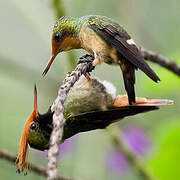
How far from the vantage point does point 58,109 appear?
1451 mm

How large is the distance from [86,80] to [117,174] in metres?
1.87

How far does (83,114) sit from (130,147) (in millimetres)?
1650

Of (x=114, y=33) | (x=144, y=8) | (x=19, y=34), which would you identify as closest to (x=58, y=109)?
(x=114, y=33)

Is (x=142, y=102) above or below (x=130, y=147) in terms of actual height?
above

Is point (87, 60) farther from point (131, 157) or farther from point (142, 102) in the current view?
point (131, 157)

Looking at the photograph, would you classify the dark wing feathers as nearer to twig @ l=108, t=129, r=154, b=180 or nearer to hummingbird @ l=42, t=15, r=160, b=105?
hummingbird @ l=42, t=15, r=160, b=105

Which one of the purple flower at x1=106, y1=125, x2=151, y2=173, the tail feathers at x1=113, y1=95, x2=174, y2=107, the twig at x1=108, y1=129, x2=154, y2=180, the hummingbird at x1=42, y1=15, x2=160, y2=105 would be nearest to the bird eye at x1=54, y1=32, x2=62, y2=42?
the hummingbird at x1=42, y1=15, x2=160, y2=105

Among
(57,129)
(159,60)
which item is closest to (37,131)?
(159,60)

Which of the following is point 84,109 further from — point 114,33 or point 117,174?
point 117,174

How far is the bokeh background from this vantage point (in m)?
Result: 3.20

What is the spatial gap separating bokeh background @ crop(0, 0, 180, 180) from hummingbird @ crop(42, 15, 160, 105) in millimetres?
257

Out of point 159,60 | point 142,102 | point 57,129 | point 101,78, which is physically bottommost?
point 101,78

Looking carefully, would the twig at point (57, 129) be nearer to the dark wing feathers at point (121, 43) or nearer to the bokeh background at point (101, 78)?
the dark wing feathers at point (121, 43)

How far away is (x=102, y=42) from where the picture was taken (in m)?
2.60
